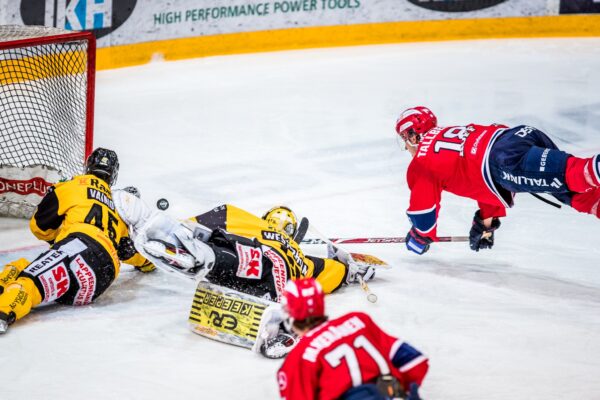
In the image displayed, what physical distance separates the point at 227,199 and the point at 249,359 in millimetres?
2504

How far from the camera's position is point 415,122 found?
5195 mm

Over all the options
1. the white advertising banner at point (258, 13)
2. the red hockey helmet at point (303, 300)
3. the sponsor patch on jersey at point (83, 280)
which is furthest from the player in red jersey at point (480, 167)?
the white advertising banner at point (258, 13)

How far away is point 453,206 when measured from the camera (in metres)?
6.57

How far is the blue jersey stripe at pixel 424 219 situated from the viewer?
511 cm

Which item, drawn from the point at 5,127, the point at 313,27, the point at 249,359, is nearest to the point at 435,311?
the point at 249,359

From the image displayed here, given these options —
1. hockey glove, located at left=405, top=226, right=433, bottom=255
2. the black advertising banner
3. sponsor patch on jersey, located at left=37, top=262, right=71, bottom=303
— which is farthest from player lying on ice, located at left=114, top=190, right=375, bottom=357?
the black advertising banner

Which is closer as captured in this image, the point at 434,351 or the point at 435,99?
the point at 434,351

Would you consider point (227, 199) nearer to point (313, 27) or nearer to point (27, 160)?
point (27, 160)

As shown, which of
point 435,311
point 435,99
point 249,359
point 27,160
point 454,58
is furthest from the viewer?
point 454,58

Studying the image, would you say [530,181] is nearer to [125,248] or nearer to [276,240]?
[276,240]

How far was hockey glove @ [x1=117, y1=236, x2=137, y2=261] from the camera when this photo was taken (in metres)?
5.00

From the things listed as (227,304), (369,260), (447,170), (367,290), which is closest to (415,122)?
(447,170)

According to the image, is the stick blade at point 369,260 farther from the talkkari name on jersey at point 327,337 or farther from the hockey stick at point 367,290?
the talkkari name on jersey at point 327,337

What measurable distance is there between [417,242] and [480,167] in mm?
532
